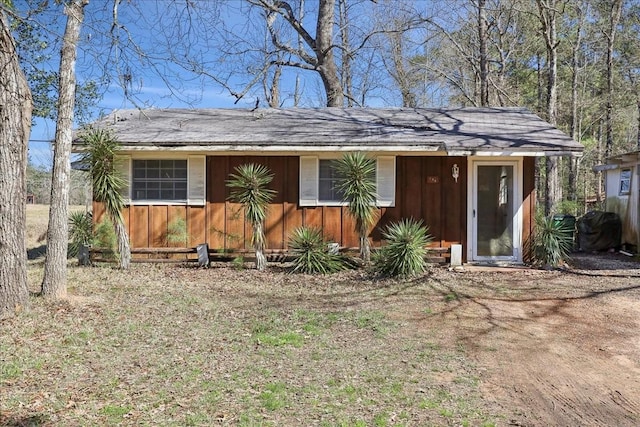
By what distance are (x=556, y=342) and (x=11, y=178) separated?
6491mm

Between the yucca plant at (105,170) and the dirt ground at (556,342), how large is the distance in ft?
20.9

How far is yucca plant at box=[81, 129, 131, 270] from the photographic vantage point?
9125 millimetres

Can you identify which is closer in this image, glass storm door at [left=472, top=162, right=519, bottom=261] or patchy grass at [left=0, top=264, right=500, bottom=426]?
patchy grass at [left=0, top=264, right=500, bottom=426]

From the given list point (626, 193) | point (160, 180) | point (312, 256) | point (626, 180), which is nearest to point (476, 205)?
point (312, 256)

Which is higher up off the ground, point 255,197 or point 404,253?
point 255,197

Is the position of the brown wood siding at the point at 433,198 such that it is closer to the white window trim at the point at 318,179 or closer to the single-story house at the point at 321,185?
the single-story house at the point at 321,185

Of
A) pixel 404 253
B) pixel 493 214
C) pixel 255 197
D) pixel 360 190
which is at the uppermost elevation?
pixel 360 190

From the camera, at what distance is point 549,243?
31.5 feet

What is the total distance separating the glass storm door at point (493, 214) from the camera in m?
10.0

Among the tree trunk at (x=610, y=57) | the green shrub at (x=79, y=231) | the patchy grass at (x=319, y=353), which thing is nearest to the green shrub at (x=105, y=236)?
the green shrub at (x=79, y=231)

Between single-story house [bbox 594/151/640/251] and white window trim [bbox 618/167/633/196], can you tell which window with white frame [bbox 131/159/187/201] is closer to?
single-story house [bbox 594/151/640/251]

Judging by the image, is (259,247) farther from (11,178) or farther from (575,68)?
(575,68)

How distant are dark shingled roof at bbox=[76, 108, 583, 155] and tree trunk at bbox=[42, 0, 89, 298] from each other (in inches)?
107

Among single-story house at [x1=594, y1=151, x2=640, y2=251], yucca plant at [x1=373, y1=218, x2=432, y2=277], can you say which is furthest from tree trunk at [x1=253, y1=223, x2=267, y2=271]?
single-story house at [x1=594, y1=151, x2=640, y2=251]
